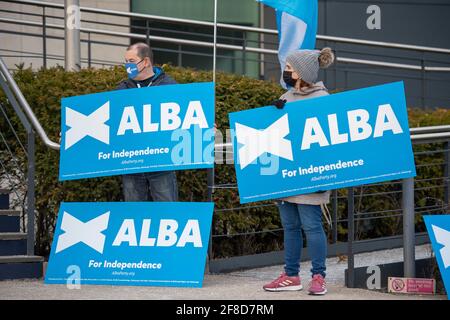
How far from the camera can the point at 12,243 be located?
841 cm

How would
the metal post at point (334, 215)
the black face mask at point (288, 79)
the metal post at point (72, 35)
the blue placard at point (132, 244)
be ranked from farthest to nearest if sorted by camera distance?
the metal post at point (72, 35), the metal post at point (334, 215), the blue placard at point (132, 244), the black face mask at point (288, 79)

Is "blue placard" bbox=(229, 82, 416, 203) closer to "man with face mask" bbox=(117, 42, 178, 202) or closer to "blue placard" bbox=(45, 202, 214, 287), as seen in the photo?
"blue placard" bbox=(45, 202, 214, 287)

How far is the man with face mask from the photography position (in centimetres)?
816

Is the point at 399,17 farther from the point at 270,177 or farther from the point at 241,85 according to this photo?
the point at 270,177

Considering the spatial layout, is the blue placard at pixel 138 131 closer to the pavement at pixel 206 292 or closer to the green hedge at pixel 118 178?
the green hedge at pixel 118 178

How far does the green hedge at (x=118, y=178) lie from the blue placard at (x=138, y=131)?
637mm

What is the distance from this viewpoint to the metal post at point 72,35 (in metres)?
10.5

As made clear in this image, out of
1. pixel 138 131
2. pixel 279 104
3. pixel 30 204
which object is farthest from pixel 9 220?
pixel 279 104

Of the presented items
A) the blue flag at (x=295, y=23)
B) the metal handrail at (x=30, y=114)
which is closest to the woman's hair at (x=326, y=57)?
the blue flag at (x=295, y=23)

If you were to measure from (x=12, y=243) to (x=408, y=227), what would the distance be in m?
3.29

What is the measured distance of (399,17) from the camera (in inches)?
755

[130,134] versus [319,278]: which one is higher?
[130,134]
